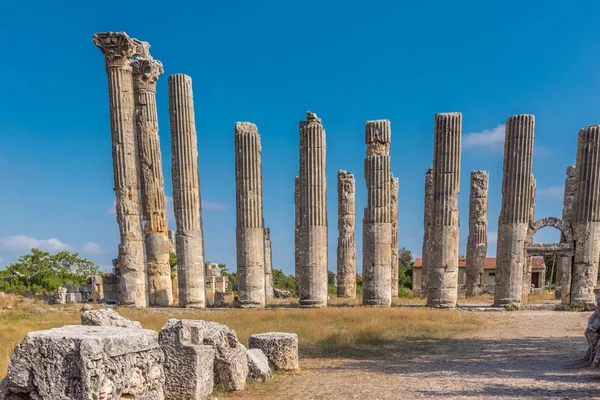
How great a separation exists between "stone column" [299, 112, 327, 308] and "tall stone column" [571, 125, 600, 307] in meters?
10.5

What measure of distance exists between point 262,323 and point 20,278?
2661 centimetres

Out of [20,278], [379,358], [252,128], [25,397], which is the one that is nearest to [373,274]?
[252,128]

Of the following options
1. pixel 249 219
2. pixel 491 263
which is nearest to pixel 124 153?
pixel 249 219

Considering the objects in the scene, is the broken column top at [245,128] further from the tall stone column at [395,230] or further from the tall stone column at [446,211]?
the tall stone column at [395,230]

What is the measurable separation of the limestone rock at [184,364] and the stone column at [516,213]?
53.7 feet

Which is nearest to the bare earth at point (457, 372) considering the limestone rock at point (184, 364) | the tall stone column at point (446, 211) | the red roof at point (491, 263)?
the limestone rock at point (184, 364)

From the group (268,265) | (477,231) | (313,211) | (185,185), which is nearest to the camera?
(313,211)

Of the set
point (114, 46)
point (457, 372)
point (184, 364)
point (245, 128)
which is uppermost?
point (114, 46)

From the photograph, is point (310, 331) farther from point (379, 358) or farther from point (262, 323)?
point (379, 358)

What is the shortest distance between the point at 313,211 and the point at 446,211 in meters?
5.71

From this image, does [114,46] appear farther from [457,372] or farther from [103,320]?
[457,372]

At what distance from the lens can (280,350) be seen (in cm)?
978

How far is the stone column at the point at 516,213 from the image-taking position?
20.6 meters

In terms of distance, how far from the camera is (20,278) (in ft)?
114
